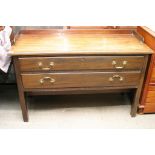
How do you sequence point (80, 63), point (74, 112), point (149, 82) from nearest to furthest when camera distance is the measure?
point (80, 63) < point (149, 82) < point (74, 112)

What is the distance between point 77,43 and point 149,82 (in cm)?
63

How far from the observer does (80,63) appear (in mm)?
1344

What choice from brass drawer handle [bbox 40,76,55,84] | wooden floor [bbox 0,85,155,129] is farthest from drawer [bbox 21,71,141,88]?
wooden floor [bbox 0,85,155,129]

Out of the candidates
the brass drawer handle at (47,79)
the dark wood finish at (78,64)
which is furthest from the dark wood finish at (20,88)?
the brass drawer handle at (47,79)

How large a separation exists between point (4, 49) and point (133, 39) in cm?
99

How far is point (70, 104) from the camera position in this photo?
5.90 feet

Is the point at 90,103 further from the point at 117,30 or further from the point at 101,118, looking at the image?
the point at 117,30

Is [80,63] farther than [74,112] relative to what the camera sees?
No

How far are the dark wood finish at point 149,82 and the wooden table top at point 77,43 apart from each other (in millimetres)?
56

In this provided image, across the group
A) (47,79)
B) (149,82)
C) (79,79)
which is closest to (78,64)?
(79,79)

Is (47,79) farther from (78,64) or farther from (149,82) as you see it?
(149,82)

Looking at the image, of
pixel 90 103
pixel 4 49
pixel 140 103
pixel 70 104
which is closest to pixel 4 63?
pixel 4 49

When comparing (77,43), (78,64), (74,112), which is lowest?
(74,112)

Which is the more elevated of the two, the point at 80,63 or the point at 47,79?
the point at 80,63
